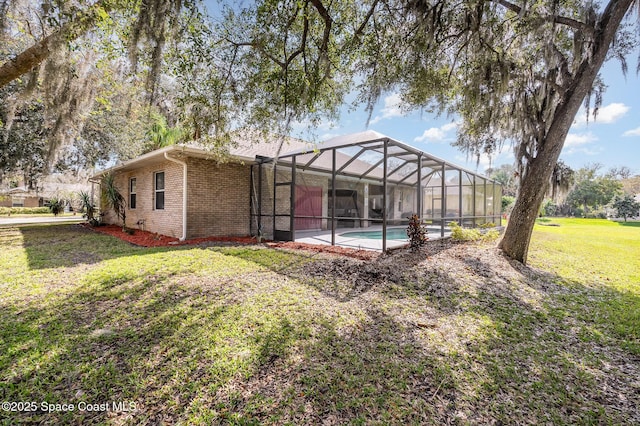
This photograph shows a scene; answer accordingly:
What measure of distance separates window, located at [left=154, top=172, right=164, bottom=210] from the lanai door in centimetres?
488

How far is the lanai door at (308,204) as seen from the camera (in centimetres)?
1051

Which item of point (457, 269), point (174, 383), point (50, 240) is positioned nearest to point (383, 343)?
point (174, 383)

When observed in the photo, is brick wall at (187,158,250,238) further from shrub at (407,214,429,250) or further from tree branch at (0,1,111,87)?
shrub at (407,214,429,250)

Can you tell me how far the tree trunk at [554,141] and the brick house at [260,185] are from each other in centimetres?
221

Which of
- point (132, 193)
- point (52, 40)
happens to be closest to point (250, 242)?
point (52, 40)

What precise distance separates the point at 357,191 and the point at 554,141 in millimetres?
8962

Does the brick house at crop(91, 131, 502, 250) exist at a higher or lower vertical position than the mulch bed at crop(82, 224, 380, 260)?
higher

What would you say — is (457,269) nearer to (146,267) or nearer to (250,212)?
(146,267)

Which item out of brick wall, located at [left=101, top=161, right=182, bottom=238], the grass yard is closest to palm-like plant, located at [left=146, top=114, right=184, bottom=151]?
brick wall, located at [left=101, top=161, right=182, bottom=238]

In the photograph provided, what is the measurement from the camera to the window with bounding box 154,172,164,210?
9719 mm

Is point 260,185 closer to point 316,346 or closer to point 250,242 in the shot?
point 250,242

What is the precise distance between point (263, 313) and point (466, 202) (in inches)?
508

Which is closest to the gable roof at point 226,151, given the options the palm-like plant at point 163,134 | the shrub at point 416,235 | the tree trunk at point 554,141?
the shrub at point 416,235

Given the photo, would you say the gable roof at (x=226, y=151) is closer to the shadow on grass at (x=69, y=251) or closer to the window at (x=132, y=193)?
the window at (x=132, y=193)
